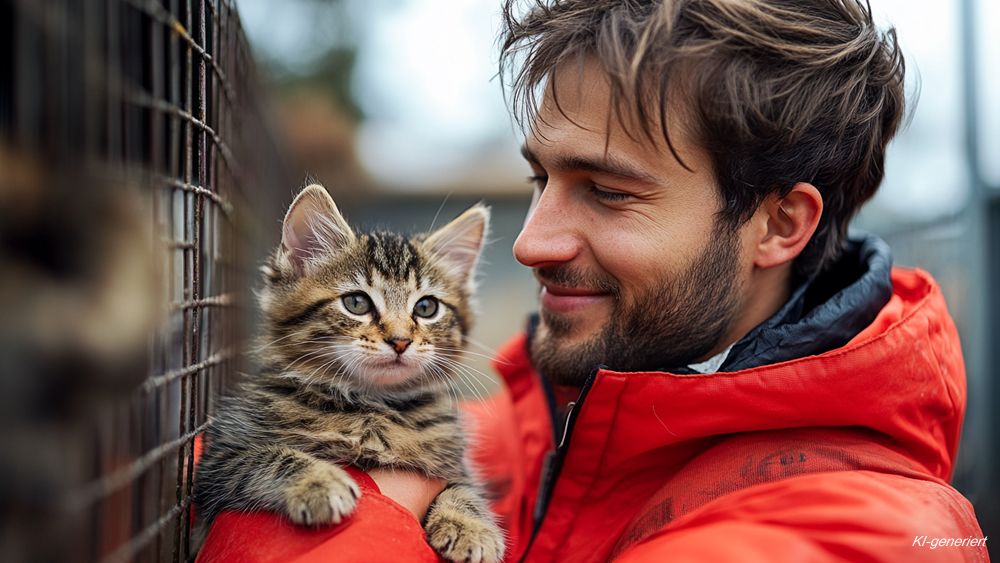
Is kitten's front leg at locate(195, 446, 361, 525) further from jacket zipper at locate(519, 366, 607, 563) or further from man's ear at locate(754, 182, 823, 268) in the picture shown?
man's ear at locate(754, 182, 823, 268)

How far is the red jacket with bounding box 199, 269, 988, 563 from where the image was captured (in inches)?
40.0

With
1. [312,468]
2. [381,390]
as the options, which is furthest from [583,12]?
[312,468]

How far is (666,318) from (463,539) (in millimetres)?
824

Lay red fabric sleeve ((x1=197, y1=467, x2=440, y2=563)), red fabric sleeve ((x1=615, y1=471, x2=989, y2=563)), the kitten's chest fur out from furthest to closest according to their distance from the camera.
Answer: the kitten's chest fur < red fabric sleeve ((x1=197, y1=467, x2=440, y2=563)) < red fabric sleeve ((x1=615, y1=471, x2=989, y2=563))

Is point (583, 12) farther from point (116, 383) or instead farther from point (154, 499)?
point (154, 499)

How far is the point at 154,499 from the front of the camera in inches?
42.8

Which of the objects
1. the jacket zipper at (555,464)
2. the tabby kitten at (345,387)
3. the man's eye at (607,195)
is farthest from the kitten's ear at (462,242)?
the jacket zipper at (555,464)

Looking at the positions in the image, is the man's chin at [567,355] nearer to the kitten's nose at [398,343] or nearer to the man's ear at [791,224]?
the kitten's nose at [398,343]

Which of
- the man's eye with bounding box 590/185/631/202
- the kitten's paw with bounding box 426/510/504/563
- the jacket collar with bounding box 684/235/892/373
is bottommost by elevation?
the kitten's paw with bounding box 426/510/504/563

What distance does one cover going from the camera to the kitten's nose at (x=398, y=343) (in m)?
1.62

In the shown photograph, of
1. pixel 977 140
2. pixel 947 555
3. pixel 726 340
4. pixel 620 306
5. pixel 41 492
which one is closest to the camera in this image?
pixel 41 492

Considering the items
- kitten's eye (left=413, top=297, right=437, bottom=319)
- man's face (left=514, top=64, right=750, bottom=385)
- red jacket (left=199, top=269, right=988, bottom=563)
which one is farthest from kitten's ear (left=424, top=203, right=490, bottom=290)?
red jacket (left=199, top=269, right=988, bottom=563)

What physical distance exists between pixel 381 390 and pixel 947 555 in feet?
4.49

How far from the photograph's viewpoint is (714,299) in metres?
1.64
